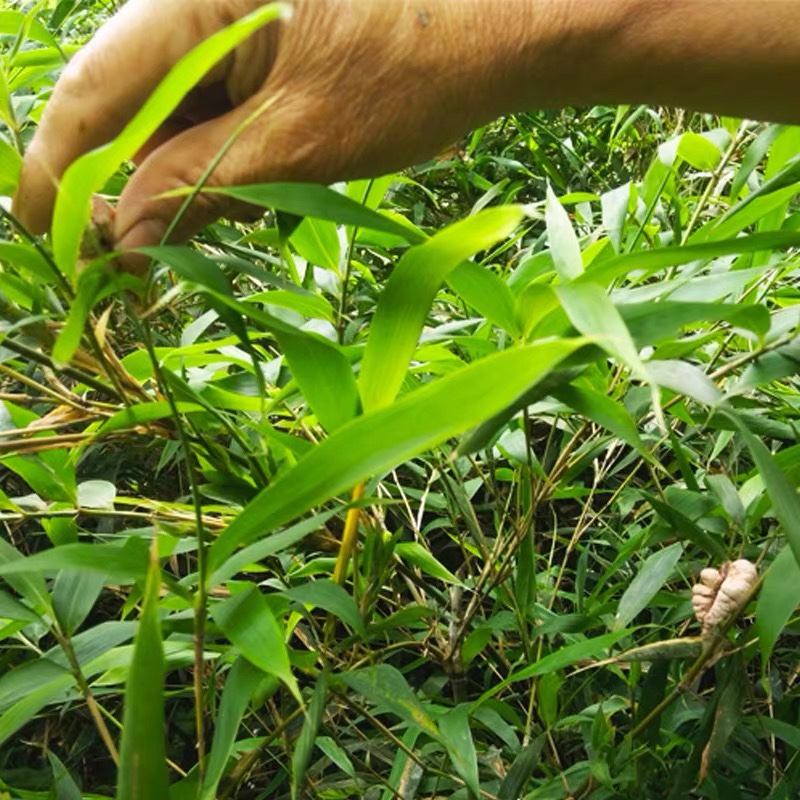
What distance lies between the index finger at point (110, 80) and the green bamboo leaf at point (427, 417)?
8.7 inches

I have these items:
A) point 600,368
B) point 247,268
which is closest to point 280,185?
point 247,268

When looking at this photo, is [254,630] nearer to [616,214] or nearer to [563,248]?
[563,248]

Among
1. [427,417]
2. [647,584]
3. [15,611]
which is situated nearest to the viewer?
[427,417]

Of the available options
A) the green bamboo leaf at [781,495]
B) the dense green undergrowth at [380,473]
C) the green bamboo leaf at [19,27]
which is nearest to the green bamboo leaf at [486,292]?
the dense green undergrowth at [380,473]

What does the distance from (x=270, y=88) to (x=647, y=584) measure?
0.38m

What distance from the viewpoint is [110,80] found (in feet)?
1.39

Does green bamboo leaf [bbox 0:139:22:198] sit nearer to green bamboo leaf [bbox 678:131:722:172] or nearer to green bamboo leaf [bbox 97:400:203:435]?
green bamboo leaf [bbox 97:400:203:435]

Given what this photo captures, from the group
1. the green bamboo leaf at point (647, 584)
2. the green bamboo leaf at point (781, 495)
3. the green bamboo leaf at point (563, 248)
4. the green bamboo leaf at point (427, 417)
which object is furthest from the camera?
the green bamboo leaf at point (647, 584)

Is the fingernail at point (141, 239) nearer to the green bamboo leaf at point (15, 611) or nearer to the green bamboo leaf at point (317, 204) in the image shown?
the green bamboo leaf at point (317, 204)

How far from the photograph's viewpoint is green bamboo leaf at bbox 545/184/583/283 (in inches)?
18.1

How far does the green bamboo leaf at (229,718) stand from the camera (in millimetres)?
363

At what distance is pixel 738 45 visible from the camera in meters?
0.45

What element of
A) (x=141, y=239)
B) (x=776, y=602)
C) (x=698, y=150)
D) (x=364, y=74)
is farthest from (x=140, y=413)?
(x=698, y=150)

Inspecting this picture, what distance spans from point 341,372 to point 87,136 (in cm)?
18
